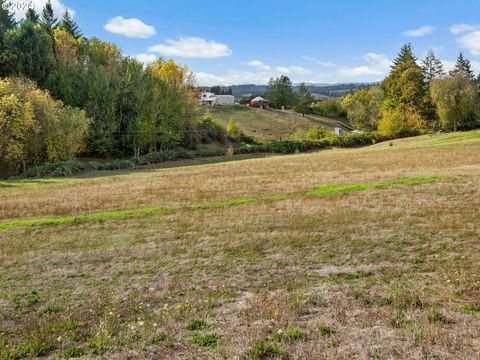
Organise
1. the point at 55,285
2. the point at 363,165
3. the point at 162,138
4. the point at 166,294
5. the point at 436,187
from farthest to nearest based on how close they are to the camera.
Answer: the point at 162,138
the point at 363,165
the point at 436,187
the point at 55,285
the point at 166,294

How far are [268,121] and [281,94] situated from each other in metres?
32.2

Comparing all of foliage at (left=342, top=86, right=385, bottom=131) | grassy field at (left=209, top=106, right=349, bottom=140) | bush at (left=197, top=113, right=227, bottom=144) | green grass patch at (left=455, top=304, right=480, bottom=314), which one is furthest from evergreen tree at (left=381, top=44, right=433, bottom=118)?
green grass patch at (left=455, top=304, right=480, bottom=314)

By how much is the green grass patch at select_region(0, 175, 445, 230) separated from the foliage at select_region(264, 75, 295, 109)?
10384 centimetres

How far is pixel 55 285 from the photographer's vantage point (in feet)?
29.2

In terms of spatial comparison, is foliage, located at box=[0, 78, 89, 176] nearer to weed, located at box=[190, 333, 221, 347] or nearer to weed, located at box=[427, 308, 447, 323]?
weed, located at box=[190, 333, 221, 347]

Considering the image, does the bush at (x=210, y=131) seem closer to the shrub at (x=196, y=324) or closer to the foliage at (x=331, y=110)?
the foliage at (x=331, y=110)

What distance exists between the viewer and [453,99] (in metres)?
66.6

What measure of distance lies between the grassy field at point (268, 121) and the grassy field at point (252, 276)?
64.0m

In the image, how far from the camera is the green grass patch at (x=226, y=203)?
1594 centimetres

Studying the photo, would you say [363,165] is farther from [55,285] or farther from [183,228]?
[55,285]

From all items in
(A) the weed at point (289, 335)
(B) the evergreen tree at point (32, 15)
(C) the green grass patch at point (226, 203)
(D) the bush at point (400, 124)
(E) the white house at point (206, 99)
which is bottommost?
(A) the weed at point (289, 335)

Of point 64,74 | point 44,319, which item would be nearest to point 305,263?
point 44,319

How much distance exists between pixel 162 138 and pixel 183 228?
43119 millimetres

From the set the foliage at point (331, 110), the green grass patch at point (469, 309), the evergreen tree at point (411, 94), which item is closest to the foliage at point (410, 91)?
the evergreen tree at point (411, 94)
